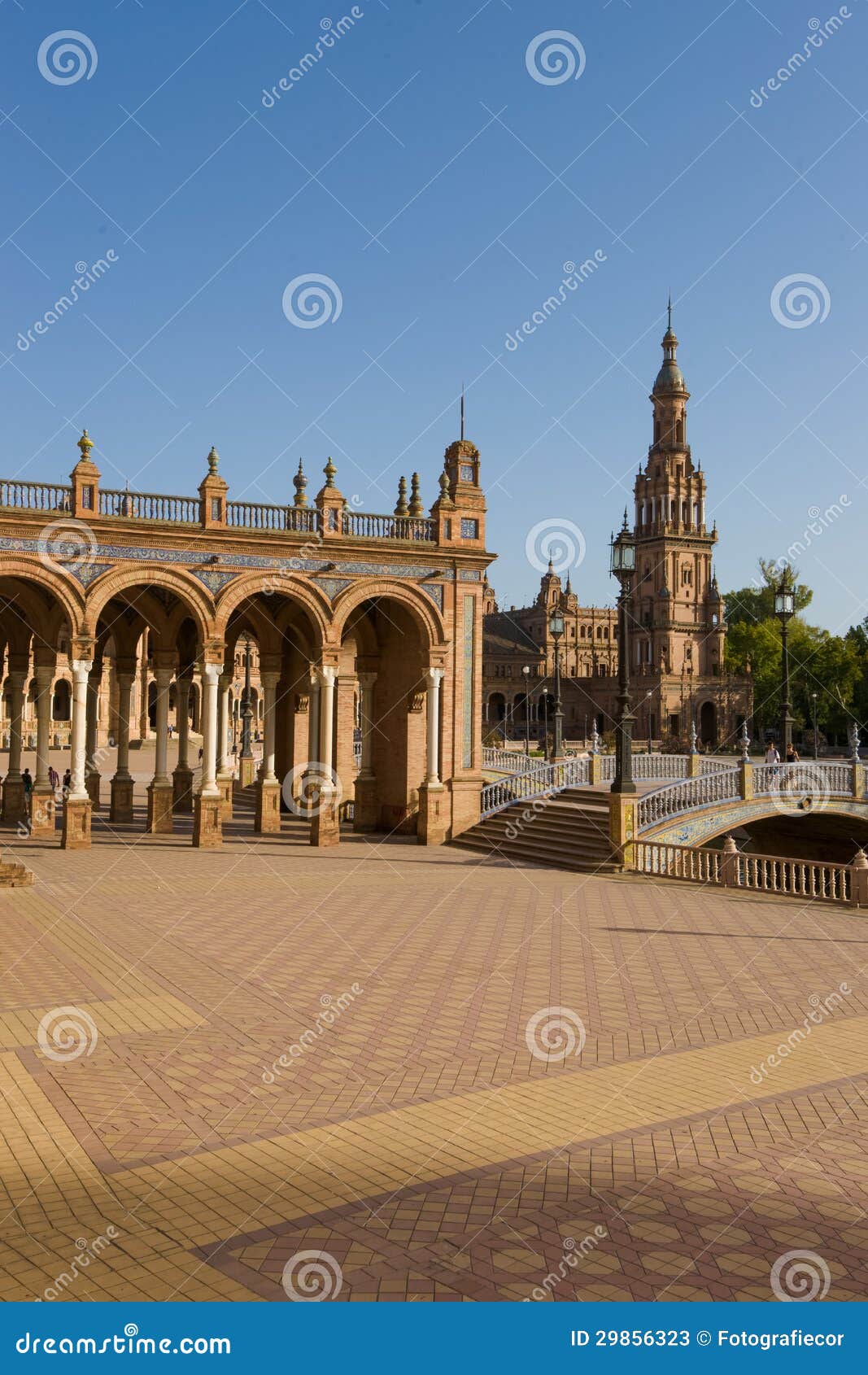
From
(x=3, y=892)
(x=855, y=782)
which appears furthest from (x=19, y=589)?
(x=855, y=782)

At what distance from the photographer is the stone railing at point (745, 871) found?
62.6 feet

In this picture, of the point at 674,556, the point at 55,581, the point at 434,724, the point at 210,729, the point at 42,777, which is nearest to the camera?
the point at 55,581

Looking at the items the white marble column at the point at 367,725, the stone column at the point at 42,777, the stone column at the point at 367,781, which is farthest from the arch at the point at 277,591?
the stone column at the point at 42,777

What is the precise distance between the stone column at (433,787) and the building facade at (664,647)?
225 ft

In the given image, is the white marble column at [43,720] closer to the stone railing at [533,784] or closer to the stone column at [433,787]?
the stone column at [433,787]

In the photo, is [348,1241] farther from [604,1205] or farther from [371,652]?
[371,652]

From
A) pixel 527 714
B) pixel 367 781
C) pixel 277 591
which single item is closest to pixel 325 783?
pixel 367 781

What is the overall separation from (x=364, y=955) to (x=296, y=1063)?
440 cm

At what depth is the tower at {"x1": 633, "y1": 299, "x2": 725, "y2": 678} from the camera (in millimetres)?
106812

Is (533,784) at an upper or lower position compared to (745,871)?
upper

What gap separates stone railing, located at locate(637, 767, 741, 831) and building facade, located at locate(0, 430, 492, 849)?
474 cm

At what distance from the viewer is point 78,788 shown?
24719 millimetres

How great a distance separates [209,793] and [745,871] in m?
12.3

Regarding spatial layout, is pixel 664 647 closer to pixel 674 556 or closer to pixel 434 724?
pixel 674 556
